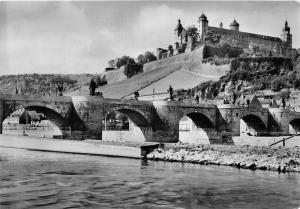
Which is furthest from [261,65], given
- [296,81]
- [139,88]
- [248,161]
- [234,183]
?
[234,183]

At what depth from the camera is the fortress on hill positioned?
109375 mm

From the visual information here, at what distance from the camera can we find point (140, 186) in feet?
61.1

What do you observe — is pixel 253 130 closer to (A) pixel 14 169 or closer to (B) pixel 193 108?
(B) pixel 193 108

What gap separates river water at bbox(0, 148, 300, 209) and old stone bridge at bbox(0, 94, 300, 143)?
10.9 metres

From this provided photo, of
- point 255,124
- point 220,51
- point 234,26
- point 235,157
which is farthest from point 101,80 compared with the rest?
point 235,157

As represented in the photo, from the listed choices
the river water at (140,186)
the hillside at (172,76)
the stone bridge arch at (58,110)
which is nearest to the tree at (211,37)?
the hillside at (172,76)

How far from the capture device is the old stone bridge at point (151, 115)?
3645cm

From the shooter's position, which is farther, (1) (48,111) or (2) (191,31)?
(2) (191,31)

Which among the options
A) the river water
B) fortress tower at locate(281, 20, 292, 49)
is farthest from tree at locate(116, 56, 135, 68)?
the river water

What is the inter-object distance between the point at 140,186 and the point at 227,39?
96263 mm

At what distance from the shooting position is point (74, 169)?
23.7m

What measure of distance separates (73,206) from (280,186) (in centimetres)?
911

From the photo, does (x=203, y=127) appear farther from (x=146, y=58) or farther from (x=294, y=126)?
(x=146, y=58)

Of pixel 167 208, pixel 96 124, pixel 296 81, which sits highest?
pixel 296 81
